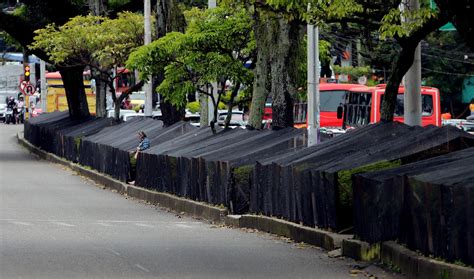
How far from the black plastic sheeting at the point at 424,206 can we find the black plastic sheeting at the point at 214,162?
6.90m

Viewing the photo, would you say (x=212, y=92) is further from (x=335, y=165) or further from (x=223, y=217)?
(x=335, y=165)

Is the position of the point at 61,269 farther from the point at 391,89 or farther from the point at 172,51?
the point at 172,51

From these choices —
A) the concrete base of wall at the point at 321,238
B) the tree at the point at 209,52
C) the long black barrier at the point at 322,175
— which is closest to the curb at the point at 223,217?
the concrete base of wall at the point at 321,238

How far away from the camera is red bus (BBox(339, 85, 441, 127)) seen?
151 feet

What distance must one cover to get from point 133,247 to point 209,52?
1459cm

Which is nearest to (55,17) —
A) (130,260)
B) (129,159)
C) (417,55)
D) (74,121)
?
(74,121)

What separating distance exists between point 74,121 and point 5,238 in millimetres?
37241

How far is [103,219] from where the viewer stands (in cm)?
2606

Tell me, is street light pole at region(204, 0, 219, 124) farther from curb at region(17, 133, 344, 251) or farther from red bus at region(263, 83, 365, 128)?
red bus at region(263, 83, 365, 128)

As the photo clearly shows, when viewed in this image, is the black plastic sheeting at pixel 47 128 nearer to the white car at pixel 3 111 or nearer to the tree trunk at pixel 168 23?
the tree trunk at pixel 168 23

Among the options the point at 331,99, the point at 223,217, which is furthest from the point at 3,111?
the point at 223,217

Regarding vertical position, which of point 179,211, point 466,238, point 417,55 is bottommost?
point 179,211

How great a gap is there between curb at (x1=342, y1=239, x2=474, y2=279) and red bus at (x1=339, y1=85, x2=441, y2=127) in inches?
Answer: 1123

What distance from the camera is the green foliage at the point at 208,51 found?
32.8 metres
